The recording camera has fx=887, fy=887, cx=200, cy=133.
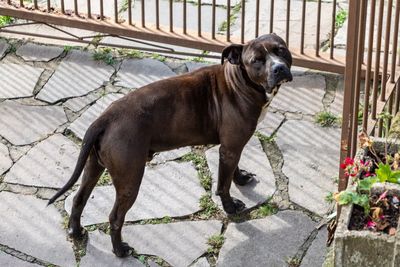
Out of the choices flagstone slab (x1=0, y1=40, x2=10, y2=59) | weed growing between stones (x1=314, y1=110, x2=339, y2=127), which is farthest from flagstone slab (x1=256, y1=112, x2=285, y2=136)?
flagstone slab (x1=0, y1=40, x2=10, y2=59)

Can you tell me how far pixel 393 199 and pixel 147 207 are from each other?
2.14 meters

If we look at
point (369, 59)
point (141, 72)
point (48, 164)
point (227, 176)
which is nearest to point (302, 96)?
point (141, 72)

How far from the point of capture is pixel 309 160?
20.6 ft

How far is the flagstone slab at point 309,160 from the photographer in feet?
19.4

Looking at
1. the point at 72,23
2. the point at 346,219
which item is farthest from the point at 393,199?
the point at 72,23

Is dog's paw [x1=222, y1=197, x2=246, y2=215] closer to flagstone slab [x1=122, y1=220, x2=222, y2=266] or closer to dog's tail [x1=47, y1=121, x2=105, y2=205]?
flagstone slab [x1=122, y1=220, x2=222, y2=266]

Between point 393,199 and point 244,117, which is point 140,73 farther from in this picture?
point 393,199

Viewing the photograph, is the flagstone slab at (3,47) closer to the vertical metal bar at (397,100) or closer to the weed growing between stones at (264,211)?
the weed growing between stones at (264,211)

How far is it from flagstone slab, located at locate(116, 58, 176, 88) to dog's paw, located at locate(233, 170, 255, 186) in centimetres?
146

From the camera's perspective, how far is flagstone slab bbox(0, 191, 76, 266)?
18.1 feet

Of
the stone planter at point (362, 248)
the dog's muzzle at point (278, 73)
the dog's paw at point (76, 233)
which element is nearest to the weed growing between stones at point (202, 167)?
the dog's paw at point (76, 233)

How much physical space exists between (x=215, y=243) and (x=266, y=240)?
320 millimetres

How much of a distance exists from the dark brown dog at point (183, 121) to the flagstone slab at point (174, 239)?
17cm

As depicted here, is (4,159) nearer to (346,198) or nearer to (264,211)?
(264,211)
